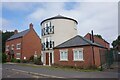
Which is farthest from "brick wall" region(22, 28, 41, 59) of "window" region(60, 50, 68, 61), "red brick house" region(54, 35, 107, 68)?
"window" region(60, 50, 68, 61)

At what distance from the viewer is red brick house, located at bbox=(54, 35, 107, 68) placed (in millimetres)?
26750

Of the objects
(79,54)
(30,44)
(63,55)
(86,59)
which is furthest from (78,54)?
(30,44)

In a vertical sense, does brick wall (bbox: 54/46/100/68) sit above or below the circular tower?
below

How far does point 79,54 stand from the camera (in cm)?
2812

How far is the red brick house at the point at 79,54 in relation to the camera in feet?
87.8

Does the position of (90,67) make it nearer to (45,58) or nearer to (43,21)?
(45,58)

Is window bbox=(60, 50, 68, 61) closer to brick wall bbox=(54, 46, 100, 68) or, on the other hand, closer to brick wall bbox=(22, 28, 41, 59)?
brick wall bbox=(54, 46, 100, 68)

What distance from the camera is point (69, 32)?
120 ft

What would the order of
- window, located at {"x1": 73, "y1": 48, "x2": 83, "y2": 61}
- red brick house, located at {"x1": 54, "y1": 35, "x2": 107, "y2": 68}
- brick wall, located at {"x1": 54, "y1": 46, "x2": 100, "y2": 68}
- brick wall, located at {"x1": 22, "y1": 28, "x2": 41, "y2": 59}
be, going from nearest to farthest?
brick wall, located at {"x1": 54, "y1": 46, "x2": 100, "y2": 68}
red brick house, located at {"x1": 54, "y1": 35, "x2": 107, "y2": 68}
window, located at {"x1": 73, "y1": 48, "x2": 83, "y2": 61}
brick wall, located at {"x1": 22, "y1": 28, "x2": 41, "y2": 59}

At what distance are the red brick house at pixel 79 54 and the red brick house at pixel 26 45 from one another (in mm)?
19576

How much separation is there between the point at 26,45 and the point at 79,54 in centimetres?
2547

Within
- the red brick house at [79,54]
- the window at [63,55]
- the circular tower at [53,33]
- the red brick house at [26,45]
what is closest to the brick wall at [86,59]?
the red brick house at [79,54]

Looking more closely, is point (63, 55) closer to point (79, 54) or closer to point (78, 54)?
point (78, 54)

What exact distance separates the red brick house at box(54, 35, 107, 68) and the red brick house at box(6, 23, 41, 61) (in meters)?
19.6
